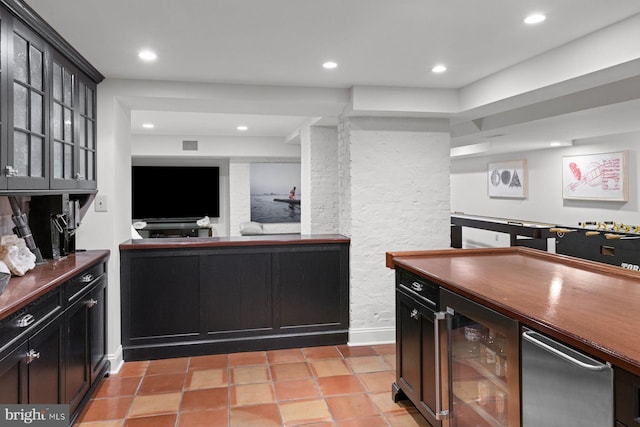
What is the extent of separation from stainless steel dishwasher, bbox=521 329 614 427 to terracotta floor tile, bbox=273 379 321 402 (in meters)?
1.70

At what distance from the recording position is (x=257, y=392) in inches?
118

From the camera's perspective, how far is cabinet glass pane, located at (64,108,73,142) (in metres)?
2.67

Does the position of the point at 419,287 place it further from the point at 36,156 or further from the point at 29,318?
the point at 36,156

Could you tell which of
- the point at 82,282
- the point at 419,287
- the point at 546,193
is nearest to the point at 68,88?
the point at 82,282

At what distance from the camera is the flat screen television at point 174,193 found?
7.52 m

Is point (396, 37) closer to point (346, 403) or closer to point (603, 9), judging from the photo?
point (603, 9)

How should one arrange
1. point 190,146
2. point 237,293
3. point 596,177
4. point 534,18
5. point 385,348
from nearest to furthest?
point 534,18, point 237,293, point 385,348, point 596,177, point 190,146

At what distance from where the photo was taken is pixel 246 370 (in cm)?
339

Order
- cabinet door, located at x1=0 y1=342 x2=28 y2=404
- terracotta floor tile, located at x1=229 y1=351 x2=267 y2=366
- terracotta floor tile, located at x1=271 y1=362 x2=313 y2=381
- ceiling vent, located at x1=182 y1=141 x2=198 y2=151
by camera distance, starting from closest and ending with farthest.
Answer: cabinet door, located at x1=0 y1=342 x2=28 y2=404 < terracotta floor tile, located at x1=271 y1=362 x2=313 y2=381 < terracotta floor tile, located at x1=229 y1=351 x2=267 y2=366 < ceiling vent, located at x1=182 y1=141 x2=198 y2=151

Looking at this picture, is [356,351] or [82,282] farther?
[356,351]

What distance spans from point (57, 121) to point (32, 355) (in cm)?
138

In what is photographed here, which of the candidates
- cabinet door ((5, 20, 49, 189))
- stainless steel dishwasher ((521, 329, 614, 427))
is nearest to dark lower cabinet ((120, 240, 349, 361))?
cabinet door ((5, 20, 49, 189))

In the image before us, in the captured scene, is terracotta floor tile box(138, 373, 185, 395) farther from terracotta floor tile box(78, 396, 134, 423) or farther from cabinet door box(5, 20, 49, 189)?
cabinet door box(5, 20, 49, 189)

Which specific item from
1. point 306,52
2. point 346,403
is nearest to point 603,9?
point 306,52
